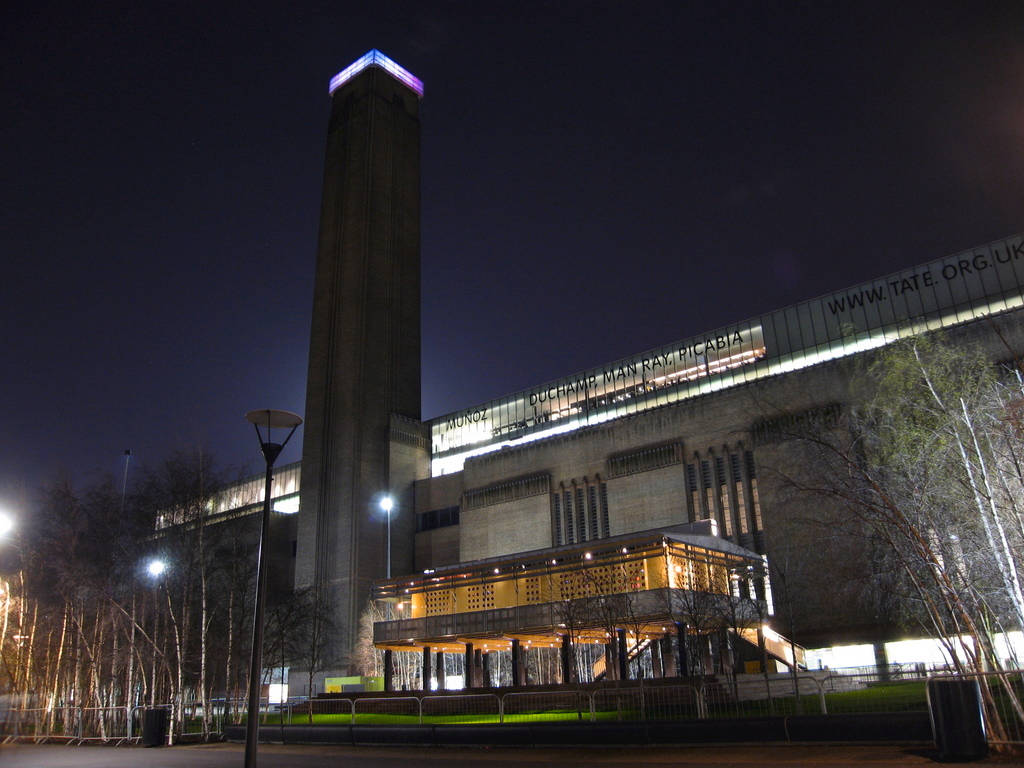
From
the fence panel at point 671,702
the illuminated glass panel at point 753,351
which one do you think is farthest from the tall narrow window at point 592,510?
→ the fence panel at point 671,702

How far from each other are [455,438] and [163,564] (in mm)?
40859

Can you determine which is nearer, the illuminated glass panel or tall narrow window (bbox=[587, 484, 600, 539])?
the illuminated glass panel

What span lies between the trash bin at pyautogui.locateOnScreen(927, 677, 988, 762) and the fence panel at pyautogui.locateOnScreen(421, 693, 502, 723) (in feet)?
46.1

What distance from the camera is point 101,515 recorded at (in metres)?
33.8

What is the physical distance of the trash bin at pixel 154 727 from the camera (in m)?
27.0

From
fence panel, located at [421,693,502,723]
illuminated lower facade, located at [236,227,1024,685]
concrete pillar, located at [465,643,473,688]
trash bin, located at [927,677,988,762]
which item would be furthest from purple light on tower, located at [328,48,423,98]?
trash bin, located at [927,677,988,762]

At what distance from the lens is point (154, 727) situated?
1066 inches

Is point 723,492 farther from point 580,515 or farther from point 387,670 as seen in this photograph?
point 387,670

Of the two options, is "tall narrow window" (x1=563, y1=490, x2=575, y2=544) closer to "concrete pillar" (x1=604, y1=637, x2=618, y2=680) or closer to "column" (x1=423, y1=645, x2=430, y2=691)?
"column" (x1=423, y1=645, x2=430, y2=691)

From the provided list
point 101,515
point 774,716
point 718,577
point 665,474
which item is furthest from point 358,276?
point 774,716

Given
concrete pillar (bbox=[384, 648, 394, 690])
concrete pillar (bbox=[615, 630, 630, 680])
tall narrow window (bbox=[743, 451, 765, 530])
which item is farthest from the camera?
tall narrow window (bbox=[743, 451, 765, 530])

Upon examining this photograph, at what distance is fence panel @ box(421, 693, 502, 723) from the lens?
24.8 m

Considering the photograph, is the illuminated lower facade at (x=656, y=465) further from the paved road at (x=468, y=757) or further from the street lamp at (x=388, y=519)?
the paved road at (x=468, y=757)

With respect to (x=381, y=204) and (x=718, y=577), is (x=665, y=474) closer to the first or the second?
(x=718, y=577)
